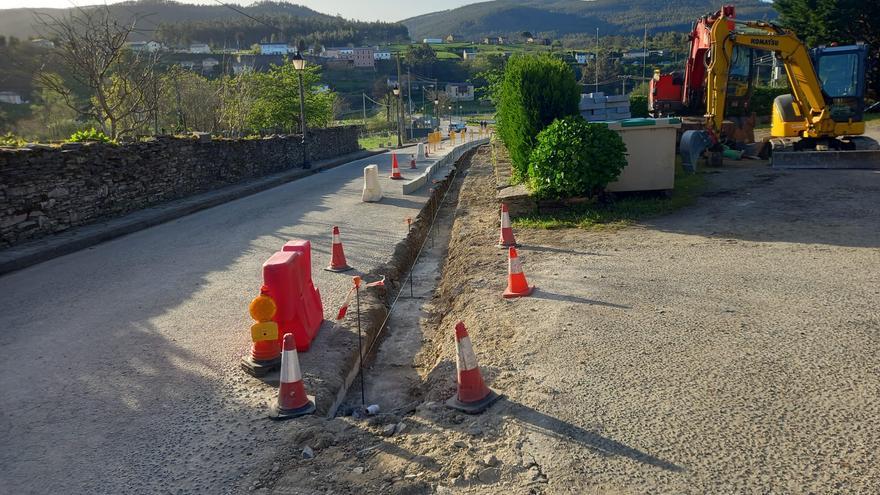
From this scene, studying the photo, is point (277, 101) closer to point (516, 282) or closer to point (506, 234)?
point (506, 234)

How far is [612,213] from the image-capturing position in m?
10.6

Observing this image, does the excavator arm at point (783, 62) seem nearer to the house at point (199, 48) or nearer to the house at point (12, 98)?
the house at point (12, 98)

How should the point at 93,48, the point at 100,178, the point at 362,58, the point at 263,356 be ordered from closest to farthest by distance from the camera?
the point at 263,356
the point at 100,178
the point at 93,48
the point at 362,58

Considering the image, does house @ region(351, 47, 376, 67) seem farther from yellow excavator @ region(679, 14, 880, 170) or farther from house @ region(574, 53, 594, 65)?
yellow excavator @ region(679, 14, 880, 170)

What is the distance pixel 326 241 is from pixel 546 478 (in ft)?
25.4

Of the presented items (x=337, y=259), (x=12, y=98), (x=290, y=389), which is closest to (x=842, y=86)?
(x=337, y=259)

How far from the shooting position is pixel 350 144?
3812cm

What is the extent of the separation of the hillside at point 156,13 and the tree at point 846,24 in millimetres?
31329

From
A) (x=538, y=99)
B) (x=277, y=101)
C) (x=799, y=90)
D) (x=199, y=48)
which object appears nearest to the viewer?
(x=538, y=99)

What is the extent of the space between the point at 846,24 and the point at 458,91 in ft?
272

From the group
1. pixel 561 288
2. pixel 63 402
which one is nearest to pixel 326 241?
pixel 561 288

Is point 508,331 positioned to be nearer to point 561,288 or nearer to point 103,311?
point 561,288

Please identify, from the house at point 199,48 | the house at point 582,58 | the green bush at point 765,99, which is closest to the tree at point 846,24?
the green bush at point 765,99

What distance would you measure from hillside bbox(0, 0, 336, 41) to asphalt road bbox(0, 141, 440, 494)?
37.6 feet
